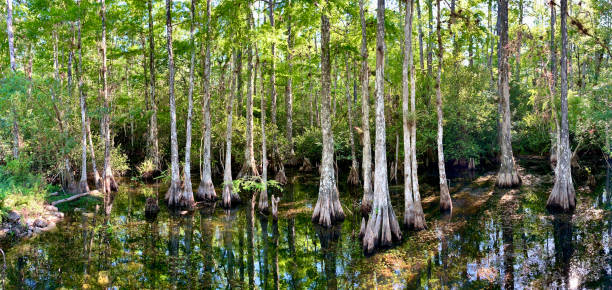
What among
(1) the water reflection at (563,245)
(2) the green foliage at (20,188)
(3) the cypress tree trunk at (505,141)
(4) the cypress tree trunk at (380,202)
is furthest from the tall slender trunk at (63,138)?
(3) the cypress tree trunk at (505,141)

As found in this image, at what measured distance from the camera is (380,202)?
11234mm

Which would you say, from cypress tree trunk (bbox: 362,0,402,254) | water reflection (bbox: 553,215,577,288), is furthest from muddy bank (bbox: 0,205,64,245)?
water reflection (bbox: 553,215,577,288)

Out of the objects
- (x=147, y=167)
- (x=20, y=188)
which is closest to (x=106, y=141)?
(x=147, y=167)

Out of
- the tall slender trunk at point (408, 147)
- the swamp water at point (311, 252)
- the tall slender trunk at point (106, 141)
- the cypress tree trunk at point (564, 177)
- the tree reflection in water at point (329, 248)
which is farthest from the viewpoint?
the tall slender trunk at point (106, 141)

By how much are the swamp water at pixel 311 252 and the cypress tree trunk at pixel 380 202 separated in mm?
397

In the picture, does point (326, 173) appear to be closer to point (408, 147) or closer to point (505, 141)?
point (408, 147)

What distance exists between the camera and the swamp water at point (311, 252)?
895 centimetres

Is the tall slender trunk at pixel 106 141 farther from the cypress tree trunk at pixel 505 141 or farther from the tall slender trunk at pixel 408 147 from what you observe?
the cypress tree trunk at pixel 505 141

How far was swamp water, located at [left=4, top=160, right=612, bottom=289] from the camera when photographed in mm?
8945

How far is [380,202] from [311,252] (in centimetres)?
250

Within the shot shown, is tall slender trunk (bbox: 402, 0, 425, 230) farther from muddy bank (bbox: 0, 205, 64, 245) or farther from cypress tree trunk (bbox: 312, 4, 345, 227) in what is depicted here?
muddy bank (bbox: 0, 205, 64, 245)

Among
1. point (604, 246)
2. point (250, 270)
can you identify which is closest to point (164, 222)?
point (250, 270)

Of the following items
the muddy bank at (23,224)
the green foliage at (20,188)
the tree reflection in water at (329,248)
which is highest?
the green foliage at (20,188)

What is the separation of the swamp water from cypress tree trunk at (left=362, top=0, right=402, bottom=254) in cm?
40
